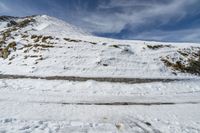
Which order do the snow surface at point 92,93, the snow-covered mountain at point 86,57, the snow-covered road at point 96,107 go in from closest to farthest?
1. the snow-covered road at point 96,107
2. the snow surface at point 92,93
3. the snow-covered mountain at point 86,57

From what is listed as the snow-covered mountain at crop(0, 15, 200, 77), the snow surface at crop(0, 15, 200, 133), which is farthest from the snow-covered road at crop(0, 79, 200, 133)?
the snow-covered mountain at crop(0, 15, 200, 77)

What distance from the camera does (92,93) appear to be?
43.7 feet

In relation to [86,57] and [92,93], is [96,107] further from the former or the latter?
[86,57]

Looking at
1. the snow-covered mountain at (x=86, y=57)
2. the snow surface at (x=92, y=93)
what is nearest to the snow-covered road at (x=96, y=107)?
the snow surface at (x=92, y=93)

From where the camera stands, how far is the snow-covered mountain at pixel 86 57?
19344 mm

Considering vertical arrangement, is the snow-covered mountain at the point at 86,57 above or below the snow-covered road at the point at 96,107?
above

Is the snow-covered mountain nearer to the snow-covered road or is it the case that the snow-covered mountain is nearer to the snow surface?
the snow surface

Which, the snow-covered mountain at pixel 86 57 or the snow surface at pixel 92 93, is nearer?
the snow surface at pixel 92 93

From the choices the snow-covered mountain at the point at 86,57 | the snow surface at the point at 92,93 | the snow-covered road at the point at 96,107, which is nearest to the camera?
the snow-covered road at the point at 96,107

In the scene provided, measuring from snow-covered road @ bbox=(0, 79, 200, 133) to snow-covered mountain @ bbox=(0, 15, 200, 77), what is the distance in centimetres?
347

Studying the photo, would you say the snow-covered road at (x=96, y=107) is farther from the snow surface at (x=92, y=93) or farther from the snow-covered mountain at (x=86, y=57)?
the snow-covered mountain at (x=86, y=57)

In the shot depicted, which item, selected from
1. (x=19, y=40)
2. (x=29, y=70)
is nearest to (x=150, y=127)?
(x=29, y=70)

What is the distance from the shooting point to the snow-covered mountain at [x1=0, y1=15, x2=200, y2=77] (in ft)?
63.5

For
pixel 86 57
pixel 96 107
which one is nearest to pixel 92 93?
pixel 96 107
